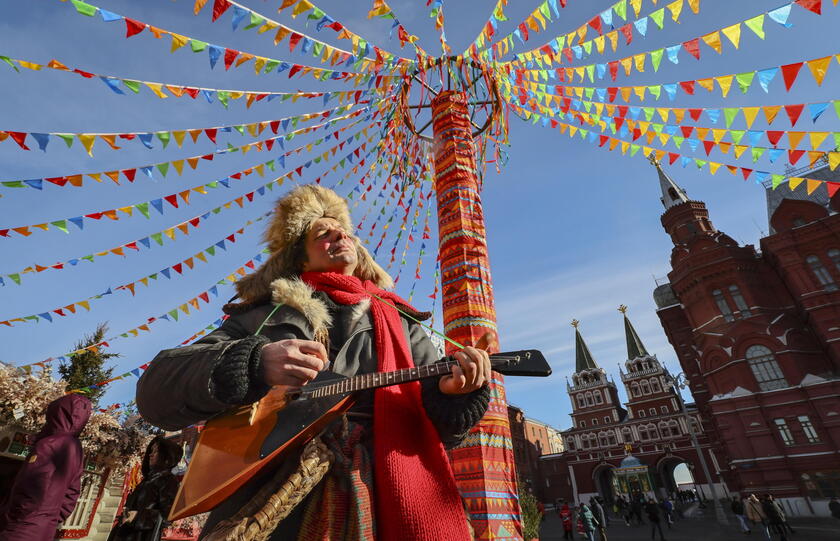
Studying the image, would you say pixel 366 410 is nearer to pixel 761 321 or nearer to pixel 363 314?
pixel 363 314

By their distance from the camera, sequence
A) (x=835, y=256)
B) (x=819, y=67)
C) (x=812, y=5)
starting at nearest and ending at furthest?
1. (x=812, y=5)
2. (x=819, y=67)
3. (x=835, y=256)

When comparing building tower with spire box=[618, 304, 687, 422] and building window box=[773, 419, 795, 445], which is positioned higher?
building tower with spire box=[618, 304, 687, 422]

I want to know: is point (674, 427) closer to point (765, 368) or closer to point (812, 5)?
point (765, 368)

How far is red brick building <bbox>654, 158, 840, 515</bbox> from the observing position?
20.7 meters

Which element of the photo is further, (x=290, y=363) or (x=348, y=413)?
(x=348, y=413)

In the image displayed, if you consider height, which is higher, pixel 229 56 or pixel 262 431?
pixel 229 56

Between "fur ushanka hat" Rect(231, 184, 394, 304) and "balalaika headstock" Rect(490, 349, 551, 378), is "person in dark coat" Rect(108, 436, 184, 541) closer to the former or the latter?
"fur ushanka hat" Rect(231, 184, 394, 304)

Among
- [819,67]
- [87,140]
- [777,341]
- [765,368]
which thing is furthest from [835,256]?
[87,140]

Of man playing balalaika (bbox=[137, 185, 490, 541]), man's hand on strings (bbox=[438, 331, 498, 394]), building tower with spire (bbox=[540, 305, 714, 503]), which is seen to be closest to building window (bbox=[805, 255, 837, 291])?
building tower with spire (bbox=[540, 305, 714, 503])

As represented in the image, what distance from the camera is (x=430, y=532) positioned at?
1280 millimetres

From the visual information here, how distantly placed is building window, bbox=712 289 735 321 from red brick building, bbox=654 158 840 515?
2.1 inches

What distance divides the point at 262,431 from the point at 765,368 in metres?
30.4

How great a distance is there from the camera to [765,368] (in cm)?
2327

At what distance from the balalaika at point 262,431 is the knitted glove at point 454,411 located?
162 millimetres
